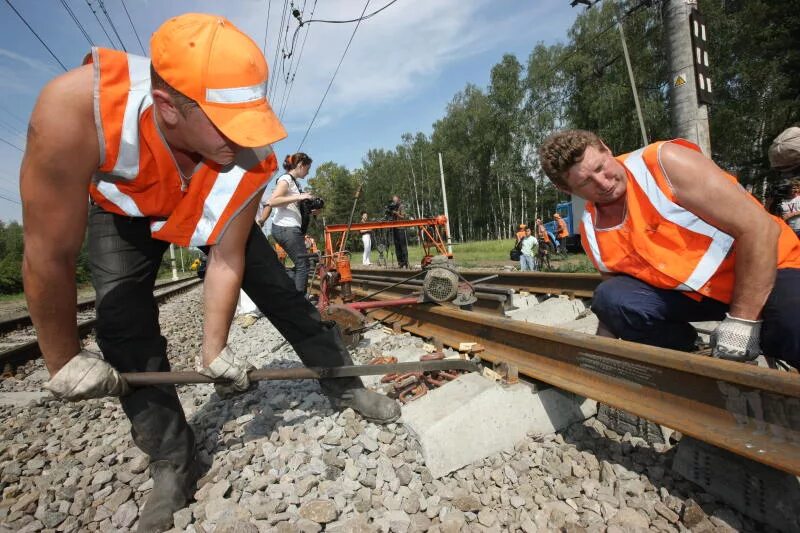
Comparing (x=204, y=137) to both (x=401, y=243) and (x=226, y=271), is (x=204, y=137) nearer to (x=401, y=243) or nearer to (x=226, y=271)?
(x=226, y=271)

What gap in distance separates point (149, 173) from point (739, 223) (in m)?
2.44

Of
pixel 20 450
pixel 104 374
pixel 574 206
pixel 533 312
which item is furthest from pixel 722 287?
pixel 574 206

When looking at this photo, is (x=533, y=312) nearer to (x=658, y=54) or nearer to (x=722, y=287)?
(x=722, y=287)

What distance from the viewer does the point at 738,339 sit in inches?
71.9

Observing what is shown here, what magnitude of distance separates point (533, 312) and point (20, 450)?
384cm

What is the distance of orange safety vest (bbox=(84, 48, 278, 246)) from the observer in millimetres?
1551

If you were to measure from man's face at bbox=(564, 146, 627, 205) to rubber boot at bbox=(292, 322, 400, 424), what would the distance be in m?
1.57

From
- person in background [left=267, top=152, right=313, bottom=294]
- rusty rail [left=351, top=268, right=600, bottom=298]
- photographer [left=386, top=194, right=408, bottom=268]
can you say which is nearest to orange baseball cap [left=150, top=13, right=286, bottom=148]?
rusty rail [left=351, top=268, right=600, bottom=298]

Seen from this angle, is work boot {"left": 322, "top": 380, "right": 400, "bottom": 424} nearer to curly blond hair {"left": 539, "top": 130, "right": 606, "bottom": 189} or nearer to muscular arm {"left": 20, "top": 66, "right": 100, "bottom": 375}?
muscular arm {"left": 20, "top": 66, "right": 100, "bottom": 375}

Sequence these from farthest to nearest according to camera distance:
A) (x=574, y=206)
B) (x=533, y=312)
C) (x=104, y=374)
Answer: (x=574, y=206) < (x=533, y=312) < (x=104, y=374)

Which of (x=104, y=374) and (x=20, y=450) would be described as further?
(x=20, y=450)

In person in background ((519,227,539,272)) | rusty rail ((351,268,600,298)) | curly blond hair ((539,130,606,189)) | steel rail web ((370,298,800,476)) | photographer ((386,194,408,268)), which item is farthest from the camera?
photographer ((386,194,408,268))

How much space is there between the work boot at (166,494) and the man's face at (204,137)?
1.45 meters

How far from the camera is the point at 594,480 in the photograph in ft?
6.00
